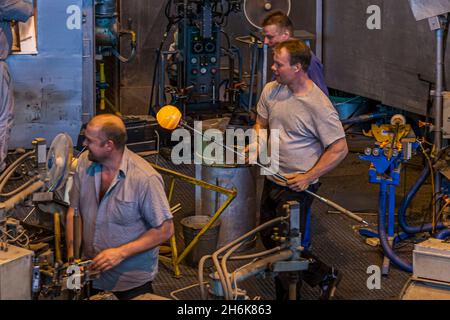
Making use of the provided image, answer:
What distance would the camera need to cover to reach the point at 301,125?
5.60m

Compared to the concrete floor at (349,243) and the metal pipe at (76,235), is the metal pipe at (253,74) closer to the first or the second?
the concrete floor at (349,243)

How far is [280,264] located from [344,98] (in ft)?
19.9

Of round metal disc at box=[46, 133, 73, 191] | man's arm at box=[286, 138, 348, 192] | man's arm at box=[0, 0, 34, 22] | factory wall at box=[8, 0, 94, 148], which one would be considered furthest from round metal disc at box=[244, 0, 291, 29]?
round metal disc at box=[46, 133, 73, 191]

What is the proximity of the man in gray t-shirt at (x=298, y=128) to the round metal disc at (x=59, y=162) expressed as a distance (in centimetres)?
161

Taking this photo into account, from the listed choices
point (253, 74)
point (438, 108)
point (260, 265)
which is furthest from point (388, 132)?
point (253, 74)

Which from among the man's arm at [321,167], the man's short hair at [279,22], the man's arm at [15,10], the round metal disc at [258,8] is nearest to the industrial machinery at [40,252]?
the man's arm at [321,167]

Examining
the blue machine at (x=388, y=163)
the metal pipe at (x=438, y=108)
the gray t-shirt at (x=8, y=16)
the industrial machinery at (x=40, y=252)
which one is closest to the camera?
the industrial machinery at (x=40, y=252)

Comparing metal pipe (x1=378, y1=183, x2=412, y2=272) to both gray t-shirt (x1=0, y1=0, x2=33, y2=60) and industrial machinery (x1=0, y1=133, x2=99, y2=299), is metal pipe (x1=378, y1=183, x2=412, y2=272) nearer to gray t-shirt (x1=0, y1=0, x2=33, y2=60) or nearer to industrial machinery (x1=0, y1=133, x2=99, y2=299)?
industrial machinery (x1=0, y1=133, x2=99, y2=299)

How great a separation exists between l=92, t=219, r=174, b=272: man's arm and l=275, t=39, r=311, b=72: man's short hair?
1.38 meters

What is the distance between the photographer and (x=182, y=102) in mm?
9203

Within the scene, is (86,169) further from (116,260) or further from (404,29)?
(404,29)

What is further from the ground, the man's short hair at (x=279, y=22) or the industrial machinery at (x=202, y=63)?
the man's short hair at (x=279, y=22)

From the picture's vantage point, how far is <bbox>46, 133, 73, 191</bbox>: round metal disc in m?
4.31

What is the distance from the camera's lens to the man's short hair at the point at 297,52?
5559 millimetres
